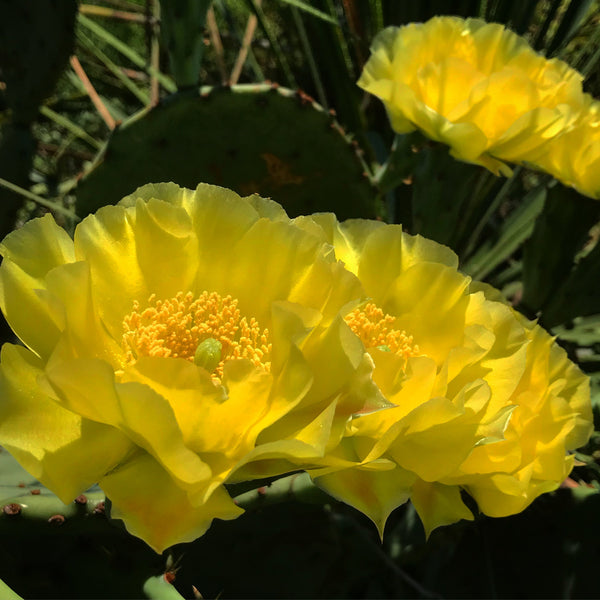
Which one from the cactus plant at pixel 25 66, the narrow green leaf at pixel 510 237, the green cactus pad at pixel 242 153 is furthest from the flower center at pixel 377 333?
the narrow green leaf at pixel 510 237

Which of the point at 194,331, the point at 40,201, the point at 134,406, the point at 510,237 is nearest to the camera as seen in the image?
the point at 134,406

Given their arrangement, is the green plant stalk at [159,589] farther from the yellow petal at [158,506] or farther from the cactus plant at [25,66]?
the cactus plant at [25,66]

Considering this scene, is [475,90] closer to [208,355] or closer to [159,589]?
[208,355]

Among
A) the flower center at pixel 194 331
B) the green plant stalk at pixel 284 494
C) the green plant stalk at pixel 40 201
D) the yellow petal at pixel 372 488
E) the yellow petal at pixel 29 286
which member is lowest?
the green plant stalk at pixel 40 201

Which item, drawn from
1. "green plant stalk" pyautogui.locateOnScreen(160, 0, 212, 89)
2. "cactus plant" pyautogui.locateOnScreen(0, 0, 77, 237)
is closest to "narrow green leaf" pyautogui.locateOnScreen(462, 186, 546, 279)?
"green plant stalk" pyautogui.locateOnScreen(160, 0, 212, 89)

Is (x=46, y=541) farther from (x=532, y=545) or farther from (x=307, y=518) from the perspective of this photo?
(x=532, y=545)

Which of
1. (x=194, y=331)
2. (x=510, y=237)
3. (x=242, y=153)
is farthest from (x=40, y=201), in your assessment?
(x=510, y=237)
